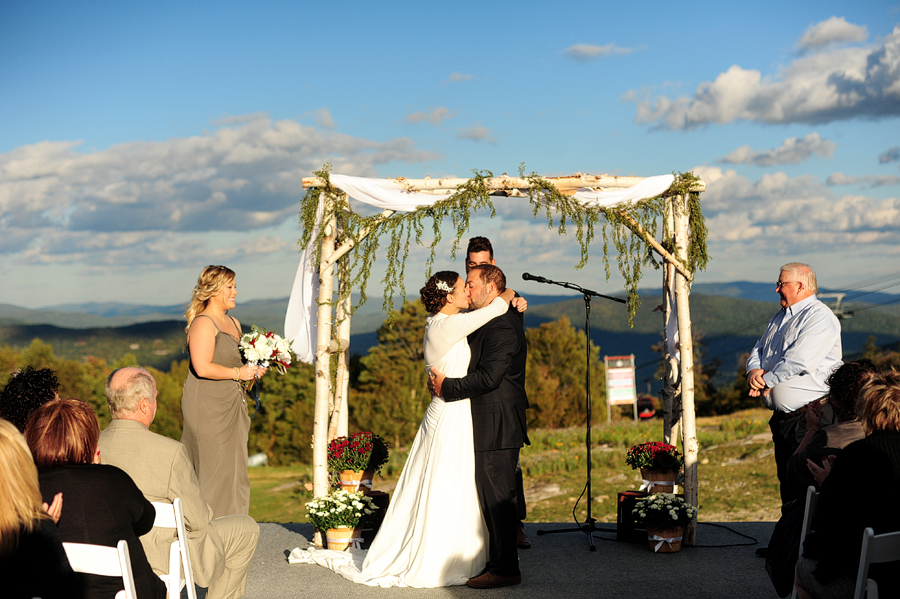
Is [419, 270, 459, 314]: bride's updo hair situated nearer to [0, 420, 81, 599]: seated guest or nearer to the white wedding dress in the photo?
the white wedding dress

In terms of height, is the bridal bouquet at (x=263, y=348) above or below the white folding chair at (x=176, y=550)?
above

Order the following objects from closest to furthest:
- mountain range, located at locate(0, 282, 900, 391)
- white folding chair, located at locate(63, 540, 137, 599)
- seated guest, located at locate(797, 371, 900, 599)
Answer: white folding chair, located at locate(63, 540, 137, 599)
seated guest, located at locate(797, 371, 900, 599)
mountain range, located at locate(0, 282, 900, 391)

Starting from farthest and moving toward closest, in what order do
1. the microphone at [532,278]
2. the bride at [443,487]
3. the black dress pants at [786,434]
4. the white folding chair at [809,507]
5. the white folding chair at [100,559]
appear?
the microphone at [532,278], the black dress pants at [786,434], the bride at [443,487], the white folding chair at [809,507], the white folding chair at [100,559]

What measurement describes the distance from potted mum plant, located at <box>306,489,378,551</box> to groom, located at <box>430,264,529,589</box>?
4.53 feet

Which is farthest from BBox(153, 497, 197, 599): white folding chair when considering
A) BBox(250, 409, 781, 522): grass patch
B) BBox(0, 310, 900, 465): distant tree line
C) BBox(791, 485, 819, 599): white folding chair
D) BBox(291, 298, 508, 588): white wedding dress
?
BBox(0, 310, 900, 465): distant tree line

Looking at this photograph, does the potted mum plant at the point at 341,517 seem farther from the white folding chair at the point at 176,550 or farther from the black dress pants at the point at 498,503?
the white folding chair at the point at 176,550

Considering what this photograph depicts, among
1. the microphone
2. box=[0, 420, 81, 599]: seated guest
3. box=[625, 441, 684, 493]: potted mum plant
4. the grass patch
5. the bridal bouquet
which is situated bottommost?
the grass patch

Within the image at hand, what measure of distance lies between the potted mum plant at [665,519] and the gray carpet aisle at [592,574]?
Answer: 95 mm

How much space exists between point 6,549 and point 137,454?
1216 millimetres

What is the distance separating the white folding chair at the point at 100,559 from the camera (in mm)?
2785

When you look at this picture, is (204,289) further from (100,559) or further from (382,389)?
(382,389)

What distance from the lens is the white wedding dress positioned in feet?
16.9

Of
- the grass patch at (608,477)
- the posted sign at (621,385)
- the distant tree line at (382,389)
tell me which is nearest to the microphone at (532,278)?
the grass patch at (608,477)

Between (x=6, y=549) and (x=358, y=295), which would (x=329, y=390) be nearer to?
(x=358, y=295)
